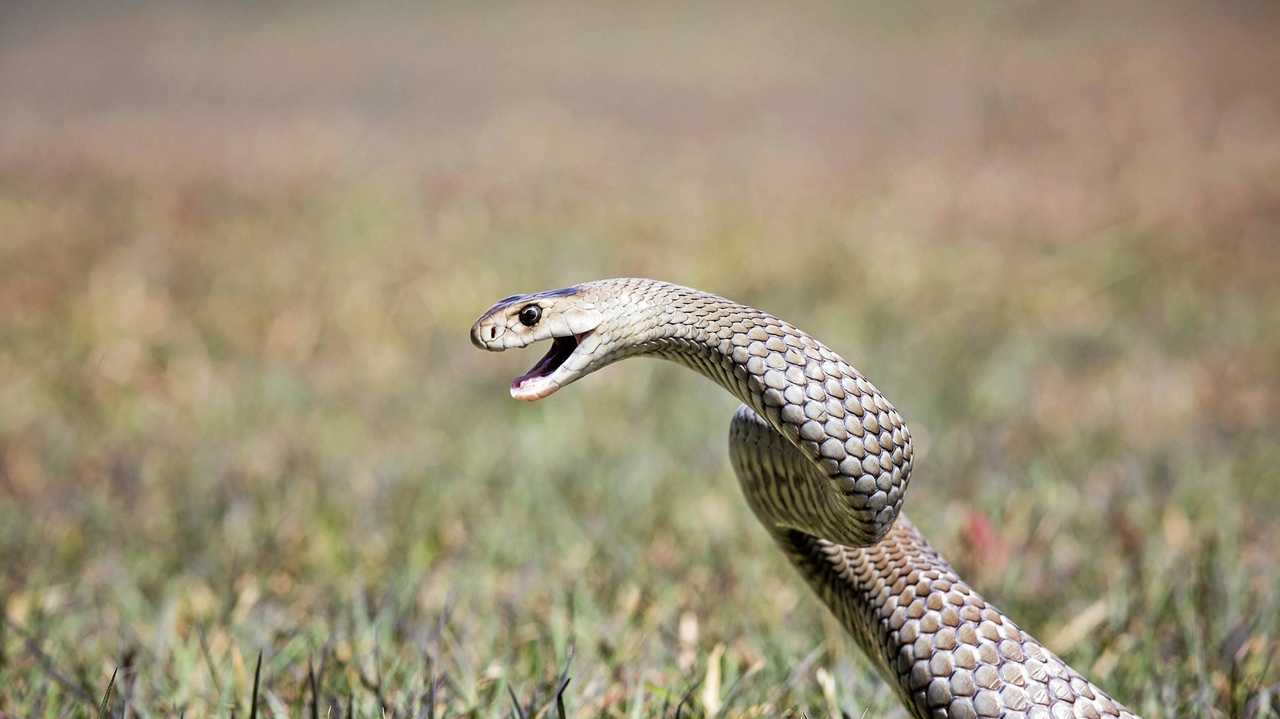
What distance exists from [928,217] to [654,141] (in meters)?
2.41

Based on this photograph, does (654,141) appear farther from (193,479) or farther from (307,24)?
(193,479)

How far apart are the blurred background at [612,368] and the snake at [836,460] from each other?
1.31 ft

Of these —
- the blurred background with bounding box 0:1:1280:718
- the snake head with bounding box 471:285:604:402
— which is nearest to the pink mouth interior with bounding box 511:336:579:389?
the snake head with bounding box 471:285:604:402

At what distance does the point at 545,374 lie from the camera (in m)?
1.84

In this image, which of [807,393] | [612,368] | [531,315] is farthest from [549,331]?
[612,368]

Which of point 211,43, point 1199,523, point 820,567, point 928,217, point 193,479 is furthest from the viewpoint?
point 211,43

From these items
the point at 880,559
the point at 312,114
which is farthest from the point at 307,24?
the point at 880,559

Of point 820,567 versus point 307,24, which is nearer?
point 820,567

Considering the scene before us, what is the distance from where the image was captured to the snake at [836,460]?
5.48ft

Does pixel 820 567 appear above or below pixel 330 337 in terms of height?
above

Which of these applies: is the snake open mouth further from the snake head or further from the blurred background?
the blurred background

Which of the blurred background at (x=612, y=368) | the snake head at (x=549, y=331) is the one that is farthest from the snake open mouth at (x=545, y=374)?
the blurred background at (x=612, y=368)

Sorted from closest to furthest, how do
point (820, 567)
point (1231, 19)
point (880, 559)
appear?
1. point (880, 559)
2. point (820, 567)
3. point (1231, 19)

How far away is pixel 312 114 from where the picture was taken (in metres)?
9.52
